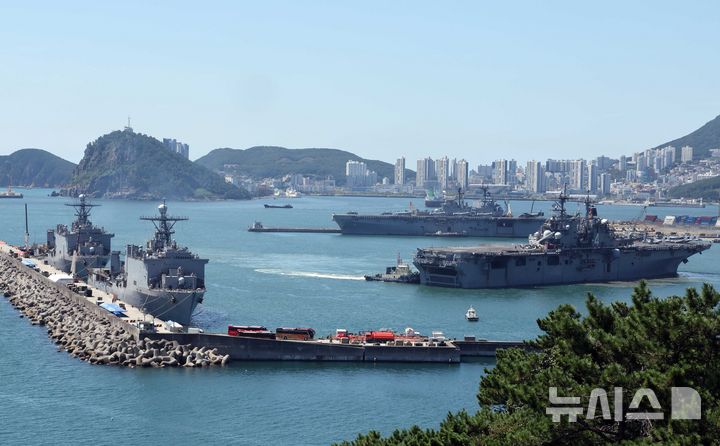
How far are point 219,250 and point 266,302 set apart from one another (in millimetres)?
30642

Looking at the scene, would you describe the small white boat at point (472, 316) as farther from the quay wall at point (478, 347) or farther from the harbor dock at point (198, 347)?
the quay wall at point (478, 347)

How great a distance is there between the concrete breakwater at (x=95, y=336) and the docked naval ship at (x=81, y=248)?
4650 millimetres

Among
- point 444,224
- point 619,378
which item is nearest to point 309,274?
point 444,224

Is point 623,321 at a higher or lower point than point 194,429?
higher

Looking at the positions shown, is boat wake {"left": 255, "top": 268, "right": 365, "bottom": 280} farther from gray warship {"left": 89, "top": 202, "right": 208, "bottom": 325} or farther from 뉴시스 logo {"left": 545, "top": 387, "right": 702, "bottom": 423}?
뉴시스 logo {"left": 545, "top": 387, "right": 702, "bottom": 423}

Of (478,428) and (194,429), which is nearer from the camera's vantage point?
(478,428)

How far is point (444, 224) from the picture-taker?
4001 inches

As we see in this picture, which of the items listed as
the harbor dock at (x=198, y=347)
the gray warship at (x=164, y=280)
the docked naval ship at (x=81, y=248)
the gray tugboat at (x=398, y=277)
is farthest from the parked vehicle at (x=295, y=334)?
the gray tugboat at (x=398, y=277)

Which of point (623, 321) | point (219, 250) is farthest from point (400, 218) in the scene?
point (623, 321)

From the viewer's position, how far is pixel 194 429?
26.6m

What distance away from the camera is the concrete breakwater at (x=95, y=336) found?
33625mm

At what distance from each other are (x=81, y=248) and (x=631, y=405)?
42.2m

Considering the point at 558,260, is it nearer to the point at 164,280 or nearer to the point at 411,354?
the point at 411,354

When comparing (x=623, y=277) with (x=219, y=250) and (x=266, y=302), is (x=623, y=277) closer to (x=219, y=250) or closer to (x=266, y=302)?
(x=266, y=302)
